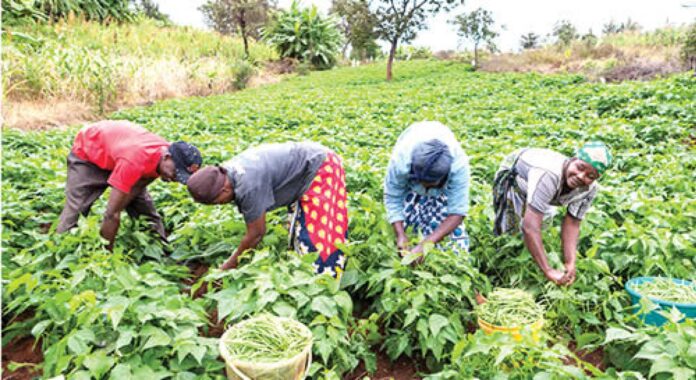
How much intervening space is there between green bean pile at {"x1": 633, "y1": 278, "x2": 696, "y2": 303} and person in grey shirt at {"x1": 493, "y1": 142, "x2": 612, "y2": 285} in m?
0.35

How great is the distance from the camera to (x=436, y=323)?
228 centimetres

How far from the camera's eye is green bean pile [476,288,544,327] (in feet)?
7.76

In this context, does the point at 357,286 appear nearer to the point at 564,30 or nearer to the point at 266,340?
the point at 266,340

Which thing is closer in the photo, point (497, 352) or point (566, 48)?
point (497, 352)

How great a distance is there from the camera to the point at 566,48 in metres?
21.1

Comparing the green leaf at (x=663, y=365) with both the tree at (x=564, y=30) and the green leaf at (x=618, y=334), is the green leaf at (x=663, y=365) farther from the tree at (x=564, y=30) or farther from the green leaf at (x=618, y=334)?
the tree at (x=564, y=30)

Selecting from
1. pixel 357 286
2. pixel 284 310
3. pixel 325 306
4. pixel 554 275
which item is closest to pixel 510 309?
pixel 554 275

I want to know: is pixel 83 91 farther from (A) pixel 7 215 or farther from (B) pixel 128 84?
(A) pixel 7 215

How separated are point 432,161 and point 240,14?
20173 mm

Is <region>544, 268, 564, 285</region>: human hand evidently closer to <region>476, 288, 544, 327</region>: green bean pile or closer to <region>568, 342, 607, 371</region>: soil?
<region>476, 288, 544, 327</region>: green bean pile

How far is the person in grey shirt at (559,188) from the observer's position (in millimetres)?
2510

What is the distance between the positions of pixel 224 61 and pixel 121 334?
16.9 meters

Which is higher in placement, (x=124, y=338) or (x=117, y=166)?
(x=117, y=166)

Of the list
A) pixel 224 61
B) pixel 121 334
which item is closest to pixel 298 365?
pixel 121 334
